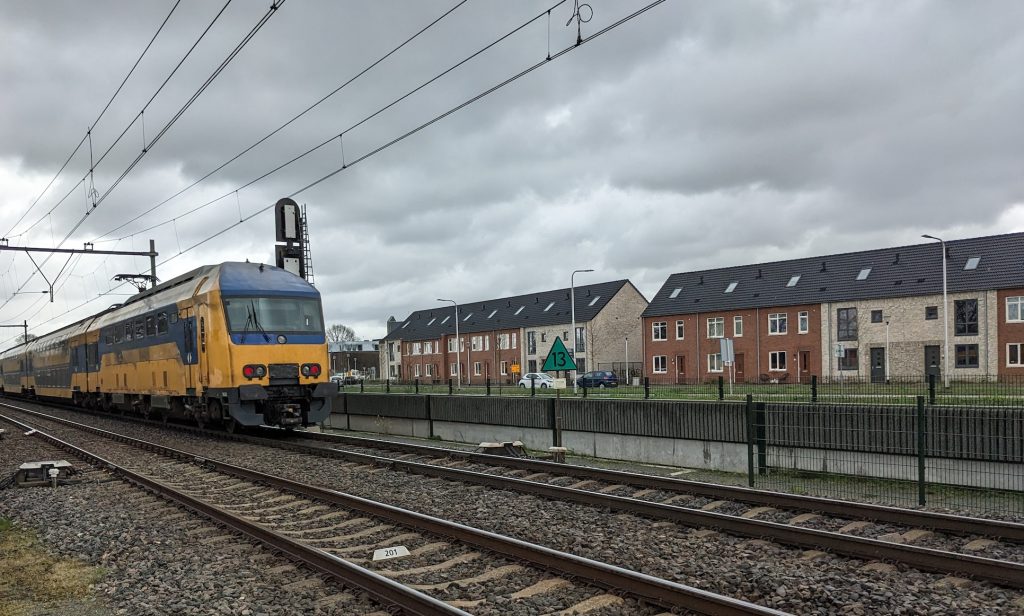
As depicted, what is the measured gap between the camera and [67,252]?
26.1 meters

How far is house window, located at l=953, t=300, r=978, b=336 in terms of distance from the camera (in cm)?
4366

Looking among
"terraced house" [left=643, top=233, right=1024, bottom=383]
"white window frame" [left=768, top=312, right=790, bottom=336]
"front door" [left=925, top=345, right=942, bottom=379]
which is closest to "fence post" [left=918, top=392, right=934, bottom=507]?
"terraced house" [left=643, top=233, right=1024, bottom=383]

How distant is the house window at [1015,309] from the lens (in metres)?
42.1

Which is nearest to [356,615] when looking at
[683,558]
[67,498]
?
[683,558]

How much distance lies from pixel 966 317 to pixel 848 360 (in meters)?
7.07

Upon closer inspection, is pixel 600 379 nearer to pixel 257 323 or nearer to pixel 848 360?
pixel 848 360

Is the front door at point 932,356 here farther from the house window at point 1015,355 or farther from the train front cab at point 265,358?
the train front cab at point 265,358

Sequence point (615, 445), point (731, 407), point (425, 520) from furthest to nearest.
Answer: point (615, 445) → point (731, 407) → point (425, 520)

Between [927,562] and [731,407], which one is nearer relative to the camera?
[927,562]

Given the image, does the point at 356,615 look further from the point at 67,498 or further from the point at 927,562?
the point at 67,498

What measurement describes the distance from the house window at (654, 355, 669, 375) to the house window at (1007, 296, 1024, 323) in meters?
22.7

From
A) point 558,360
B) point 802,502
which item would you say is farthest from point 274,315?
point 802,502

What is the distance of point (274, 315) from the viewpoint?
702 inches

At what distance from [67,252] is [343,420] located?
35.8 ft
